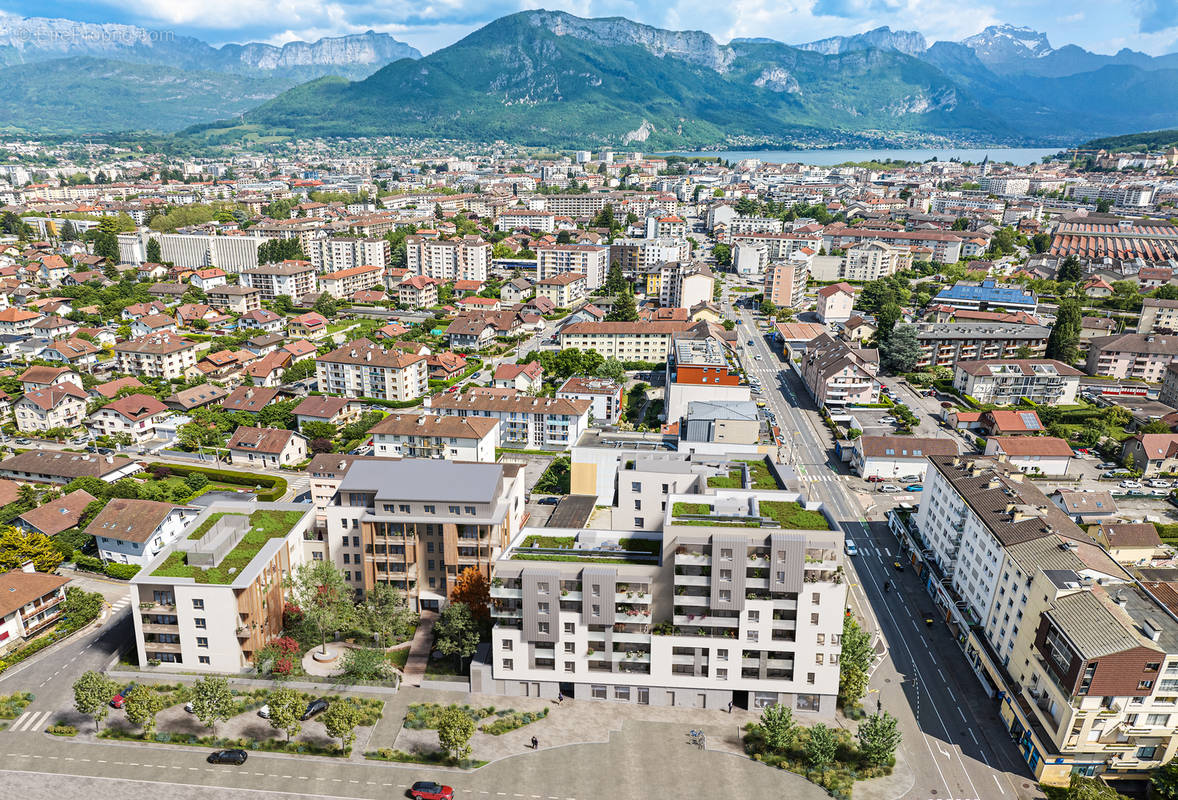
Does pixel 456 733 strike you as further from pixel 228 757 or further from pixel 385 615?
pixel 228 757

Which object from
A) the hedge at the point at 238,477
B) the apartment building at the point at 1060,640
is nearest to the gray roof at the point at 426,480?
the hedge at the point at 238,477

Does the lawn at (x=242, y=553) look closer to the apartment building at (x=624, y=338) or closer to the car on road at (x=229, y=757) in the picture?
the car on road at (x=229, y=757)

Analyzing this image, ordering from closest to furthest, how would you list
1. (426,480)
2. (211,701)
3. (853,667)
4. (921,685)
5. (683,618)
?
(211,701) < (683,618) < (853,667) < (921,685) < (426,480)

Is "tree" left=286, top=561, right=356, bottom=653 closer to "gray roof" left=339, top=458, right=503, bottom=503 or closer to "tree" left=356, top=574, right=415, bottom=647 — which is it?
"tree" left=356, top=574, right=415, bottom=647

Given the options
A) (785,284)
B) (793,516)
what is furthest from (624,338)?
(793,516)

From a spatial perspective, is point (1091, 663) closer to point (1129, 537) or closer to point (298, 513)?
point (1129, 537)

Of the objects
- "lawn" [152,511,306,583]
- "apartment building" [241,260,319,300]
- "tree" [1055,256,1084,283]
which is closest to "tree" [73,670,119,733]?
"lawn" [152,511,306,583]
